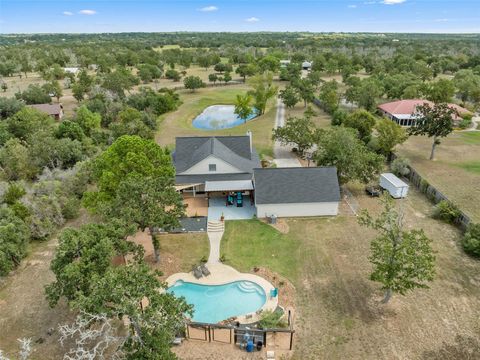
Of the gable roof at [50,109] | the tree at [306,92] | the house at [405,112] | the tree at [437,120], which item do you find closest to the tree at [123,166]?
the tree at [437,120]

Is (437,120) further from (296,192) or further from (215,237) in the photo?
(215,237)

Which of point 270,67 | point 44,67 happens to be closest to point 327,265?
point 270,67

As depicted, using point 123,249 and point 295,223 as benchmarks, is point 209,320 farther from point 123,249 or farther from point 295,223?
point 295,223

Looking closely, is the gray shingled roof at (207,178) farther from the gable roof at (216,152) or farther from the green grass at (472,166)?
the green grass at (472,166)

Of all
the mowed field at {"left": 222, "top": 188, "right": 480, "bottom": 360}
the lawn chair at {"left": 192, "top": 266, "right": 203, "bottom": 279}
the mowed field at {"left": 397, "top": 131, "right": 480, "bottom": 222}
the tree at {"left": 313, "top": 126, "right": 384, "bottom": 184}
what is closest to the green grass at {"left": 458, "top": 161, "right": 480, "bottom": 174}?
the mowed field at {"left": 397, "top": 131, "right": 480, "bottom": 222}

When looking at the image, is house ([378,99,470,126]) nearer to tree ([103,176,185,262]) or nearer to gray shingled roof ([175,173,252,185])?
gray shingled roof ([175,173,252,185])

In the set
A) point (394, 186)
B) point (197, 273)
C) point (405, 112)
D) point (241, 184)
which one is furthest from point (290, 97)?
point (197, 273)

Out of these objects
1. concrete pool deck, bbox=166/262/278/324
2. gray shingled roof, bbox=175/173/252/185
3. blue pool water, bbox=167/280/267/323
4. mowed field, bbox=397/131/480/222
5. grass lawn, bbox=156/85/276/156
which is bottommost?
blue pool water, bbox=167/280/267/323
